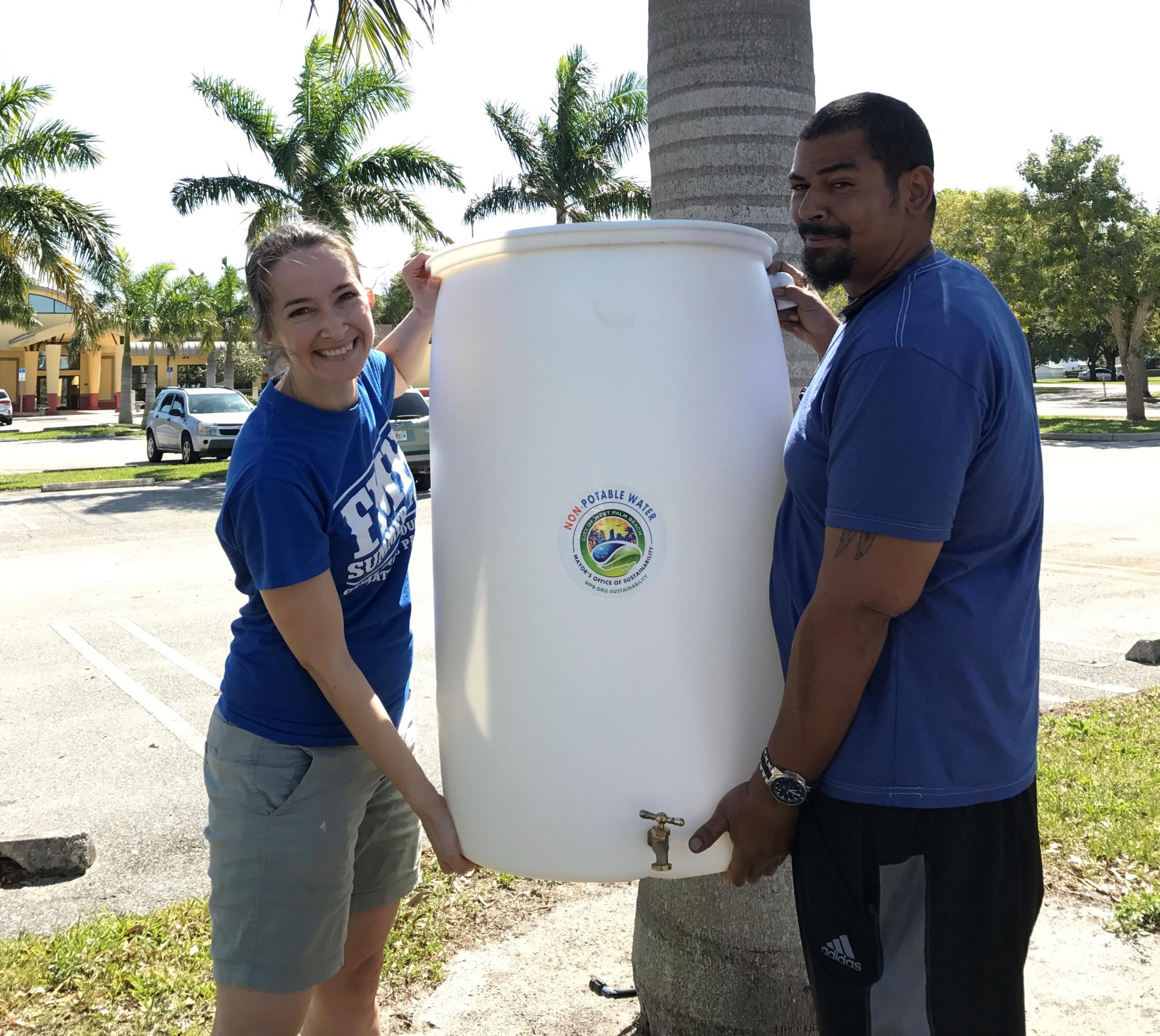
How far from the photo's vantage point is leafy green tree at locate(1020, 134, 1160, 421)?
26.8 meters

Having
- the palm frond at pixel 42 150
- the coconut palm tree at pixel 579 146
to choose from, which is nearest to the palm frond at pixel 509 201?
the coconut palm tree at pixel 579 146

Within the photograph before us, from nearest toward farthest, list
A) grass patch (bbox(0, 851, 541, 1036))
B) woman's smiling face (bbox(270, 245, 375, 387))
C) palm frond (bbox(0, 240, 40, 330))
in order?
woman's smiling face (bbox(270, 245, 375, 387)) → grass patch (bbox(0, 851, 541, 1036)) → palm frond (bbox(0, 240, 40, 330))

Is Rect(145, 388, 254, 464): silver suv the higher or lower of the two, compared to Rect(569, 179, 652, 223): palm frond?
lower

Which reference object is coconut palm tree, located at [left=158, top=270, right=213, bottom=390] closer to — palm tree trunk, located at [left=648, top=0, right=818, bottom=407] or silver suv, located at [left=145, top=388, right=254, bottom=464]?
silver suv, located at [left=145, top=388, right=254, bottom=464]

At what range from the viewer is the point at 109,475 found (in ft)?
62.0

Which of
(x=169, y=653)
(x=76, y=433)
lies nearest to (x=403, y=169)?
(x=169, y=653)

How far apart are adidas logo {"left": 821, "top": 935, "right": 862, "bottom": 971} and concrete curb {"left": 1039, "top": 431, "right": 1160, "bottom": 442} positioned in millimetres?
23888

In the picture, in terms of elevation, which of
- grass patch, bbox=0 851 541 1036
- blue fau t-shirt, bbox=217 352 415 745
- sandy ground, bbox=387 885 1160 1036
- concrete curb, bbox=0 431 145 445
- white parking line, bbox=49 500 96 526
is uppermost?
blue fau t-shirt, bbox=217 352 415 745

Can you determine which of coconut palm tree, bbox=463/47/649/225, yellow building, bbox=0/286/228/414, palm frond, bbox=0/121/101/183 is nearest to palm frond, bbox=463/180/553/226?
coconut palm tree, bbox=463/47/649/225

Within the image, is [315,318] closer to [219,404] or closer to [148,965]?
[148,965]

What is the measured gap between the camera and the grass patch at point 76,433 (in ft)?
108

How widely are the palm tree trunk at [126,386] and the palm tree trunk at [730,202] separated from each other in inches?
1403

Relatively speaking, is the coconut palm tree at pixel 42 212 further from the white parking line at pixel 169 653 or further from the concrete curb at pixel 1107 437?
the concrete curb at pixel 1107 437

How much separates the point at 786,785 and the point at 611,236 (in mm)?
898
